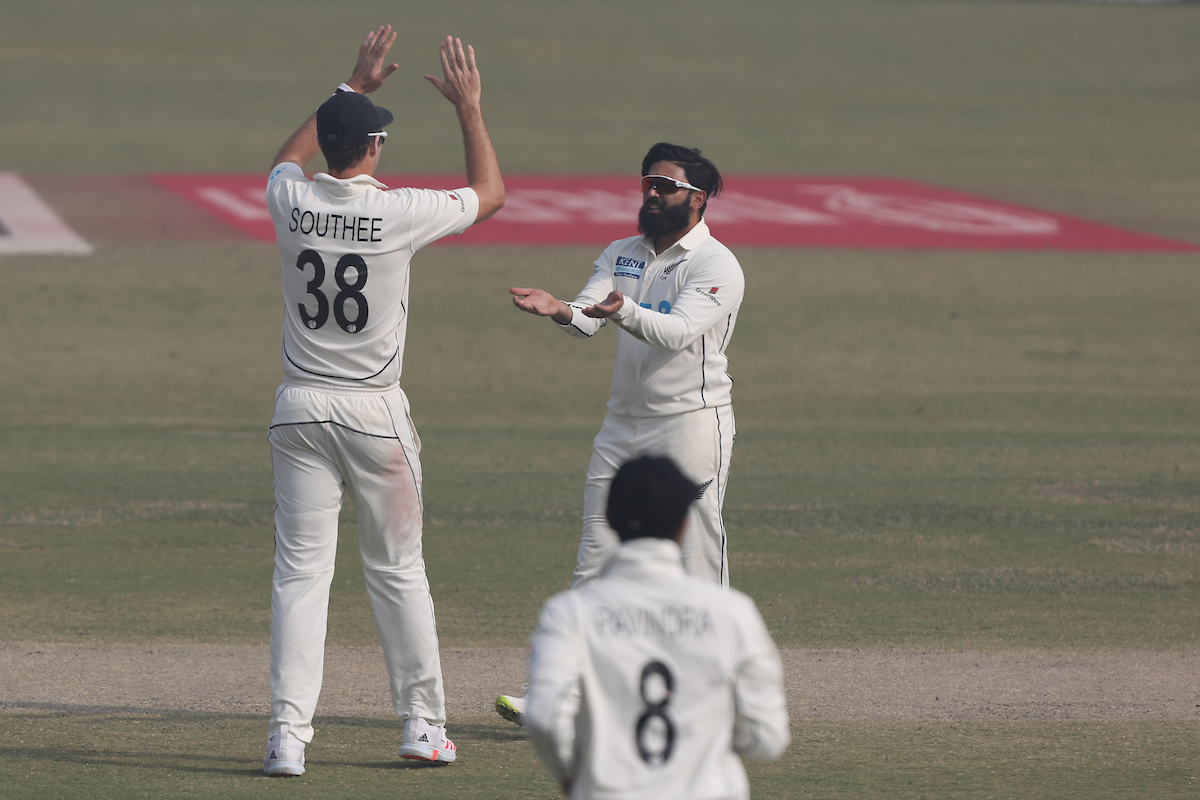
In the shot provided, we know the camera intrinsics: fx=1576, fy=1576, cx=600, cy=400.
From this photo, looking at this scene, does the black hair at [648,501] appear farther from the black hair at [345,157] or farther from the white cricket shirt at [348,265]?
the black hair at [345,157]

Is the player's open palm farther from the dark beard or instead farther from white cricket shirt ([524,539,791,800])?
white cricket shirt ([524,539,791,800])

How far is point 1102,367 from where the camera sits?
17.2m

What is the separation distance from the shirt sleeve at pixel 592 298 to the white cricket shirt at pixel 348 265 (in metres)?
0.65

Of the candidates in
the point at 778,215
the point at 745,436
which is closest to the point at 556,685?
the point at 745,436

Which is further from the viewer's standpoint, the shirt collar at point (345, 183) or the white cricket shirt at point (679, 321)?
the white cricket shirt at point (679, 321)

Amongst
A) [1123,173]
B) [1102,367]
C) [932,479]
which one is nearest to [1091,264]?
[1102,367]

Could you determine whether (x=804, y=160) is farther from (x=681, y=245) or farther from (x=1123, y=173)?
(x=681, y=245)

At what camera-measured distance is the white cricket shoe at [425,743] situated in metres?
5.82

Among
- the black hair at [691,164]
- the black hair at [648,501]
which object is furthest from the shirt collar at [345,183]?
the black hair at [648,501]

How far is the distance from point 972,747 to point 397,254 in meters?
2.92

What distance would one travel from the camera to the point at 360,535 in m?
5.84

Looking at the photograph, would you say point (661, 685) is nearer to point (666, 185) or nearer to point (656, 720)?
point (656, 720)

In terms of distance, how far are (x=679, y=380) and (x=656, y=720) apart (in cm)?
303

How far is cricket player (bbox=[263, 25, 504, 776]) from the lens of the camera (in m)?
5.72
